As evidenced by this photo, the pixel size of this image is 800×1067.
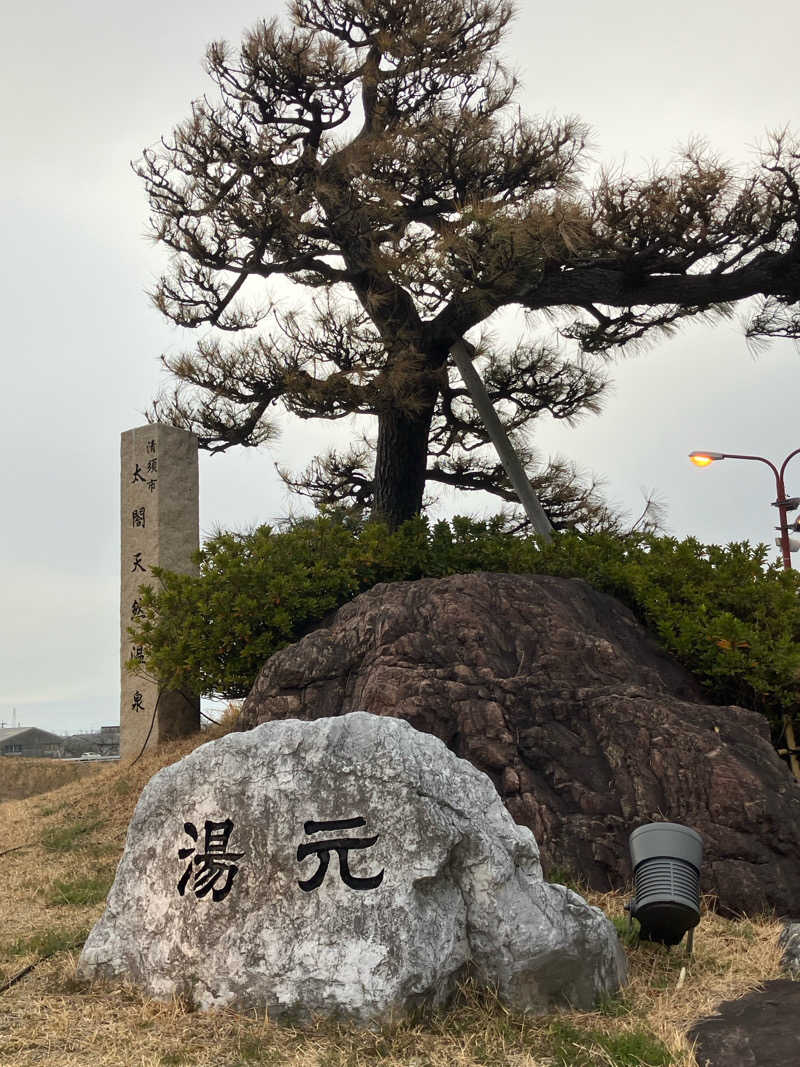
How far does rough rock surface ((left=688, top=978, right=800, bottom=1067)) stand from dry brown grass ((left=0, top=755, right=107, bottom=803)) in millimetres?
10861

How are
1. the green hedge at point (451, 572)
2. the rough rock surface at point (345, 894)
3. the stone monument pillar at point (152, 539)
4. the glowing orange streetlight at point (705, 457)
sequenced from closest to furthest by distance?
1. the rough rock surface at point (345, 894)
2. the green hedge at point (451, 572)
3. the stone monument pillar at point (152, 539)
4. the glowing orange streetlight at point (705, 457)

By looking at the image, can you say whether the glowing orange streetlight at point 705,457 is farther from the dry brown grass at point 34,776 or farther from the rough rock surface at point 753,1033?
the rough rock surface at point 753,1033

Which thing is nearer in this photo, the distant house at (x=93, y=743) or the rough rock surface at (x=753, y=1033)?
the rough rock surface at (x=753, y=1033)

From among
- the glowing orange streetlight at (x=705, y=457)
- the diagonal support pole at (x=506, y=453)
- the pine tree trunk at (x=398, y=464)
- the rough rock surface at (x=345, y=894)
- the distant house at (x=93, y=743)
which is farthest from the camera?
the distant house at (x=93, y=743)

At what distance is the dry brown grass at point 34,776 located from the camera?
13.3m

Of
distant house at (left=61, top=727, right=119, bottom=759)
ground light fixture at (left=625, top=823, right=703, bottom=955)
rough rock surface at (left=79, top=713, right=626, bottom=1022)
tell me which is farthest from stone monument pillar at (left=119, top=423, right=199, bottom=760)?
distant house at (left=61, top=727, right=119, bottom=759)

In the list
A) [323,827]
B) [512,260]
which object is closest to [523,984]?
[323,827]

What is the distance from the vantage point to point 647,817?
5156 mm

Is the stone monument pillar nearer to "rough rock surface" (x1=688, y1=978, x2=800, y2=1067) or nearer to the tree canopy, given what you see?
the tree canopy

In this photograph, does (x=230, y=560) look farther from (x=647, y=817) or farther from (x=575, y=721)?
(x=647, y=817)

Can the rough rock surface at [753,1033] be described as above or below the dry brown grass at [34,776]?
below

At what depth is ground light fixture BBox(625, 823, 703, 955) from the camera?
4164 millimetres

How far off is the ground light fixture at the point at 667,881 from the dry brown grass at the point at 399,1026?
0.55 feet

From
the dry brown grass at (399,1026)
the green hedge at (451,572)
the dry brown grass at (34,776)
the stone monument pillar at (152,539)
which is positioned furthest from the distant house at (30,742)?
the dry brown grass at (399,1026)
